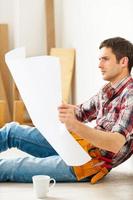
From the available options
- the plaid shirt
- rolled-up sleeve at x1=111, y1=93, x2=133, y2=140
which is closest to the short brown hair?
the plaid shirt

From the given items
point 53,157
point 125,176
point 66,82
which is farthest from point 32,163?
point 66,82

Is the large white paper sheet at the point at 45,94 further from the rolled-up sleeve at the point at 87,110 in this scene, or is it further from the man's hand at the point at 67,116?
the rolled-up sleeve at the point at 87,110

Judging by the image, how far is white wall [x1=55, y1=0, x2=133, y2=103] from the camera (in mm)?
3178

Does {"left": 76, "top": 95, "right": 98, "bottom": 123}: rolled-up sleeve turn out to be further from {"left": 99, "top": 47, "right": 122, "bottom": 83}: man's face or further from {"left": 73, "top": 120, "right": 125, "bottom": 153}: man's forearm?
{"left": 73, "top": 120, "right": 125, "bottom": 153}: man's forearm

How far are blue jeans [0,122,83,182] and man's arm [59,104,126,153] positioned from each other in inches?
15.8

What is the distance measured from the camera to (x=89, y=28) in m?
4.14

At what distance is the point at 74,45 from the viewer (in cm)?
484

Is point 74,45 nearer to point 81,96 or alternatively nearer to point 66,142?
point 81,96

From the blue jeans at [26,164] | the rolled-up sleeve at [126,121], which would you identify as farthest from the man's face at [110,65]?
the blue jeans at [26,164]

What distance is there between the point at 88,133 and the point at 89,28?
2.20m

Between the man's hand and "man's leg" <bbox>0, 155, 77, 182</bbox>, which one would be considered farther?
"man's leg" <bbox>0, 155, 77, 182</bbox>

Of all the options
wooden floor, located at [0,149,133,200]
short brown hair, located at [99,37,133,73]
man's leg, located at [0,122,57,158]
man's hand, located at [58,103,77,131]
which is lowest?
wooden floor, located at [0,149,133,200]

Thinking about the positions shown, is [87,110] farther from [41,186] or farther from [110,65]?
[41,186]

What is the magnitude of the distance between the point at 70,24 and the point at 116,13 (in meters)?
1.71
